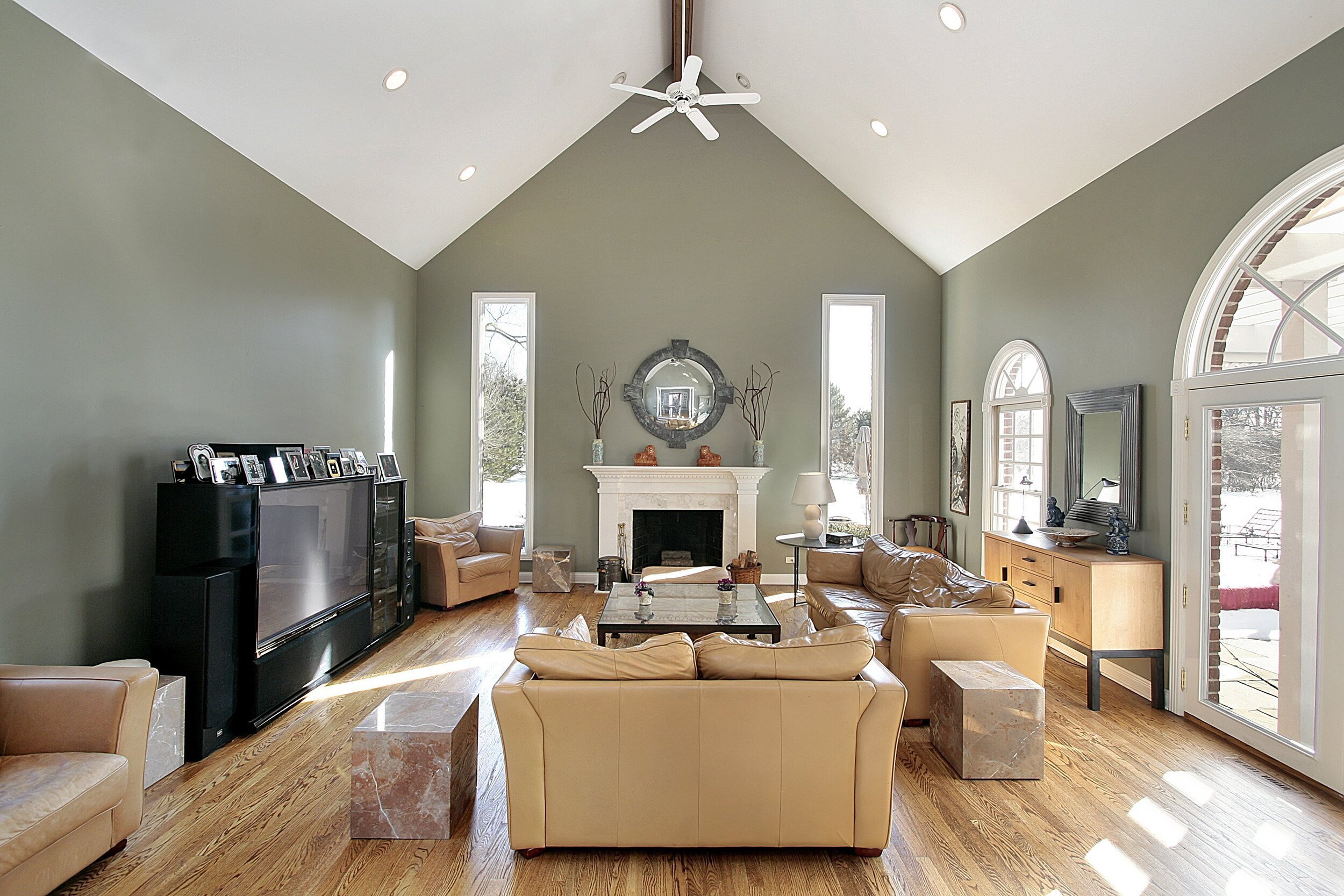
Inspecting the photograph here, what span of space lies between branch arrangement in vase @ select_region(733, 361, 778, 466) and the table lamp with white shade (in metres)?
1.01

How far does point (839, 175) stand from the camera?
22.2 ft

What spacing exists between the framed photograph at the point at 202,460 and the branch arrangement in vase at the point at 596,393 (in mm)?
3868

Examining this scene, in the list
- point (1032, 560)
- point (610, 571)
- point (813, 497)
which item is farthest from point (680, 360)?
point (1032, 560)

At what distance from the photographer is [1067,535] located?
14.1 ft

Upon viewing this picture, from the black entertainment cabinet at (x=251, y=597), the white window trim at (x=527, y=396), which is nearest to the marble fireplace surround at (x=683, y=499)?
the white window trim at (x=527, y=396)

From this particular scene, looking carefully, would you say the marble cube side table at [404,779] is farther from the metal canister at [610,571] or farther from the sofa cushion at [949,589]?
the metal canister at [610,571]

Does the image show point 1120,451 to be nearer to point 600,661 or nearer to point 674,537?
point 600,661

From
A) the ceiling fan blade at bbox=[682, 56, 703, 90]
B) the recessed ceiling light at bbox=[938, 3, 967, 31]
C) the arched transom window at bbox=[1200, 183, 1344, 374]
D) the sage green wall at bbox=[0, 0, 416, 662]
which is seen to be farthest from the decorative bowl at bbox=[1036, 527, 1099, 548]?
the sage green wall at bbox=[0, 0, 416, 662]

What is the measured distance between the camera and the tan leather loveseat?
2373mm

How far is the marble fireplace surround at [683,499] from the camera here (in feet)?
22.7

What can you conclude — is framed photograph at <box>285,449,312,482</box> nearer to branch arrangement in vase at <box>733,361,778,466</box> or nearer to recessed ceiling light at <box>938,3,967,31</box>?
branch arrangement in vase at <box>733,361,778,466</box>

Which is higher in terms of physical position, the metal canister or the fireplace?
the fireplace

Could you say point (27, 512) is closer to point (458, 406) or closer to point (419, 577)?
point (419, 577)

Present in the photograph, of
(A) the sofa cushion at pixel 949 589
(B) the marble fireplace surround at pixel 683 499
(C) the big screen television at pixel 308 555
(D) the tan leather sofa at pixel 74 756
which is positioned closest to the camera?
(D) the tan leather sofa at pixel 74 756
